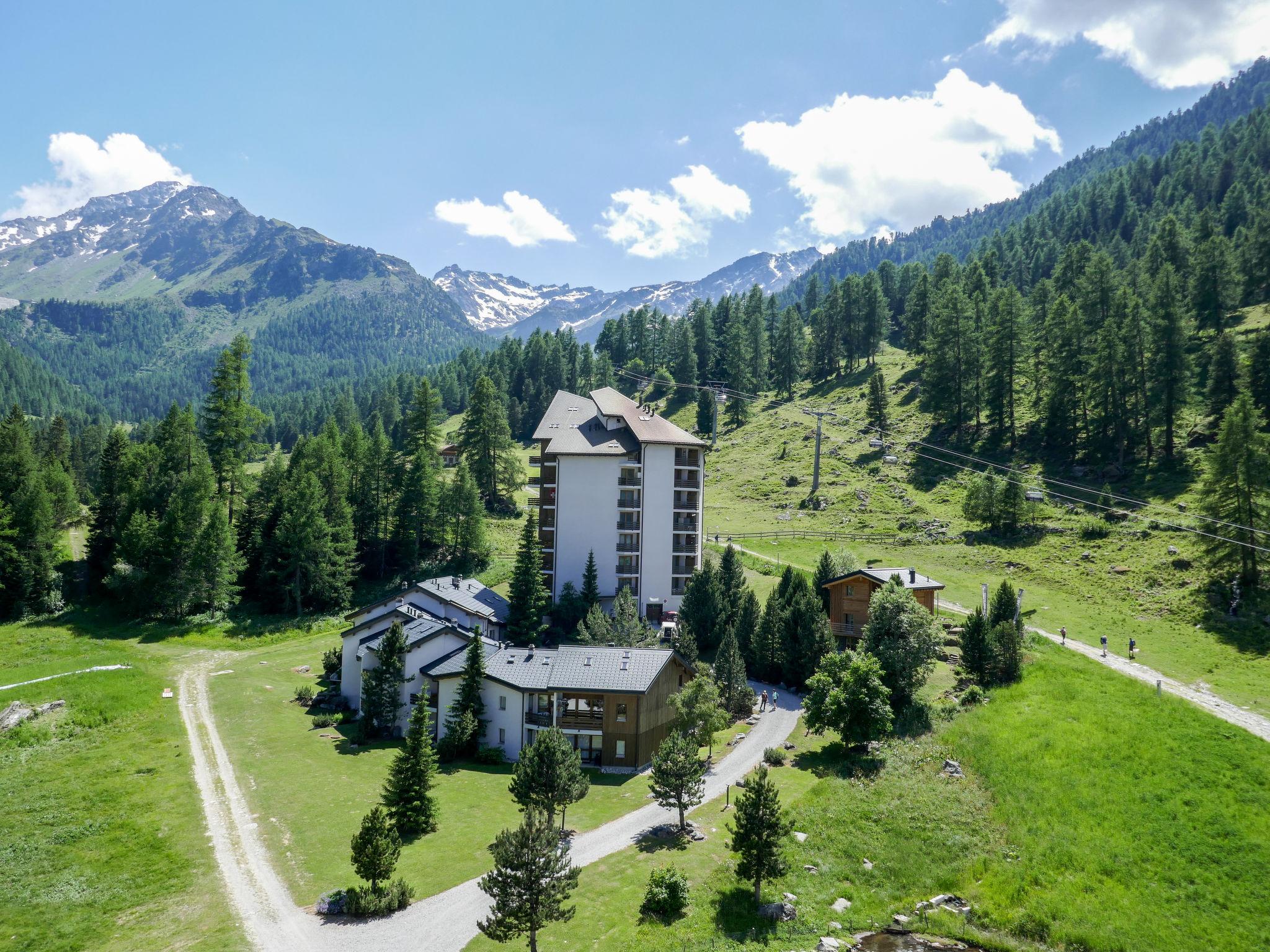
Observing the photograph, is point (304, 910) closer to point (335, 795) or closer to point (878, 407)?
point (335, 795)

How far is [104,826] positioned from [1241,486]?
250 feet

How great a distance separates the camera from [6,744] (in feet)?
138

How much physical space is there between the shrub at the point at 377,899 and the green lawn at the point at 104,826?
4.04 m

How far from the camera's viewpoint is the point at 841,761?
4312cm

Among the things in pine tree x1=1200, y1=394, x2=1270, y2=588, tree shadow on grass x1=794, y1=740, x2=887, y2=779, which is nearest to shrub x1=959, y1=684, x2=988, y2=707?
tree shadow on grass x1=794, y1=740, x2=887, y2=779

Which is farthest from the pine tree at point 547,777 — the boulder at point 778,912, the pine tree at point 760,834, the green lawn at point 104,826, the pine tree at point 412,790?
the green lawn at point 104,826

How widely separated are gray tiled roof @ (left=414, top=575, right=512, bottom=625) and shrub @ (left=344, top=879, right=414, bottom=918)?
3019cm

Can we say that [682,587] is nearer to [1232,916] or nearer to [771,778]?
[771,778]

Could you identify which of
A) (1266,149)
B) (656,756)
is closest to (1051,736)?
(656,756)

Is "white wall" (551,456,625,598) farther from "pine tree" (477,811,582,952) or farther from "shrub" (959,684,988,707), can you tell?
"pine tree" (477,811,582,952)

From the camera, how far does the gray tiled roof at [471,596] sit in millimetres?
60344

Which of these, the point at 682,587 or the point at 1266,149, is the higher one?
the point at 1266,149

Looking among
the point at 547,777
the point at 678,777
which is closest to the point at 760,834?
the point at 678,777

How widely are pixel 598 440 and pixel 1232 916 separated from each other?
189 ft
